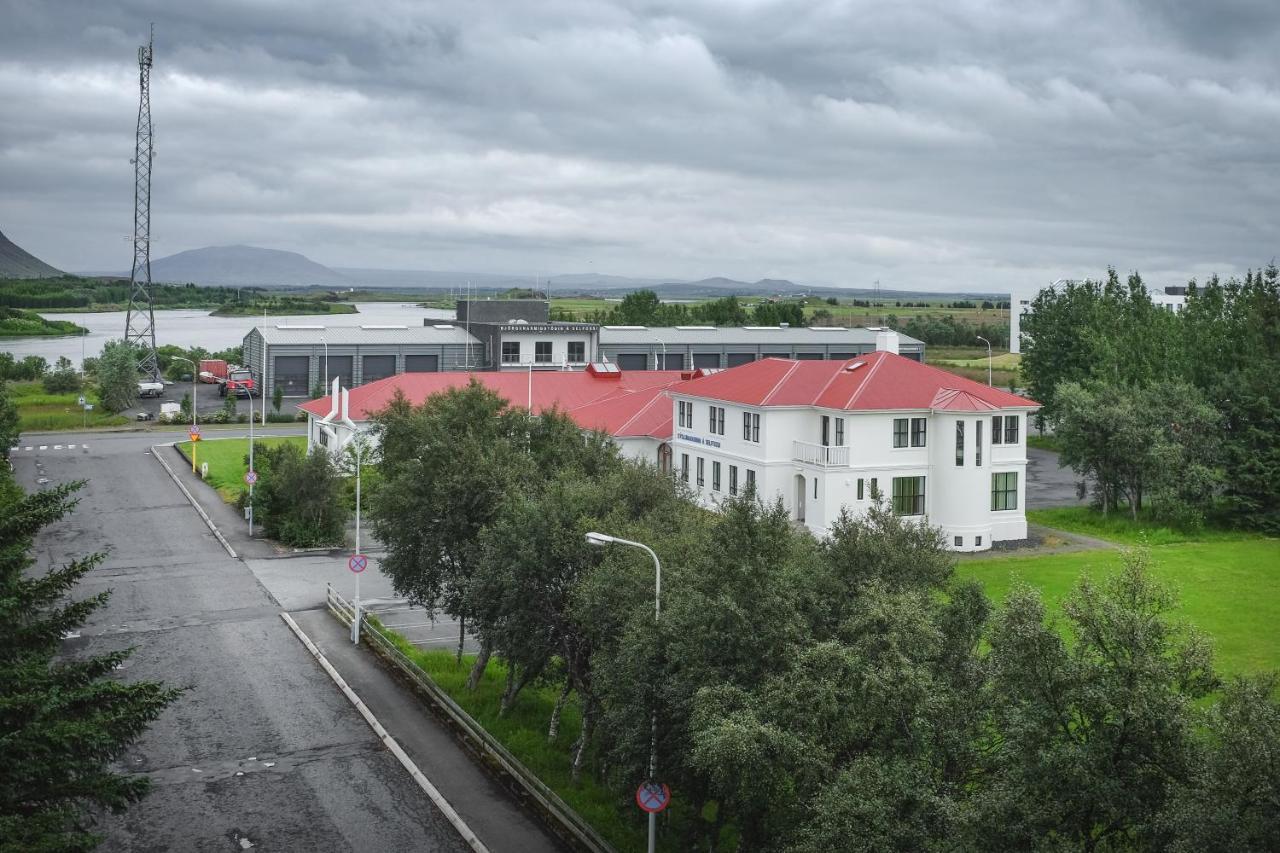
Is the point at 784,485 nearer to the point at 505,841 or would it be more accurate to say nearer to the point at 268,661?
the point at 268,661

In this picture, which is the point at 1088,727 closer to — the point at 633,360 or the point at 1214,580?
the point at 1214,580

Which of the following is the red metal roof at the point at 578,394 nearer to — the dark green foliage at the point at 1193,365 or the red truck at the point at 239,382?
the dark green foliage at the point at 1193,365

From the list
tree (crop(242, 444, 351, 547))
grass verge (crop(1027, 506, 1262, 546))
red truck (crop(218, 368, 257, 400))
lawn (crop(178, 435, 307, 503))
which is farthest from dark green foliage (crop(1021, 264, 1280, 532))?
red truck (crop(218, 368, 257, 400))

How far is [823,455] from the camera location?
5050 cm

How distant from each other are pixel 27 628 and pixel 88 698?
203 cm

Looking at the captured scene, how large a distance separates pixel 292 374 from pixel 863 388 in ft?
198

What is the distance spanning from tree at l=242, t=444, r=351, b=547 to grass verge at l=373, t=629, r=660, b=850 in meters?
14.6

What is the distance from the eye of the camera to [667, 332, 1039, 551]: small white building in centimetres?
5059

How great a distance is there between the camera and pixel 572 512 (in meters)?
28.5

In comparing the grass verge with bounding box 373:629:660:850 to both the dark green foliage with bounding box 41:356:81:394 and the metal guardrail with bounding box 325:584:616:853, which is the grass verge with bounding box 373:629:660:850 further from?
the dark green foliage with bounding box 41:356:81:394

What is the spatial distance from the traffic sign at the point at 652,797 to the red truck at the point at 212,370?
97.7m

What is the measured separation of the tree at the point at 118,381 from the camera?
94.1 m

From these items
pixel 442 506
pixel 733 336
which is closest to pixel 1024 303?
pixel 733 336

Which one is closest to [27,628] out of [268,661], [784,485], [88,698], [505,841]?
[88,698]
